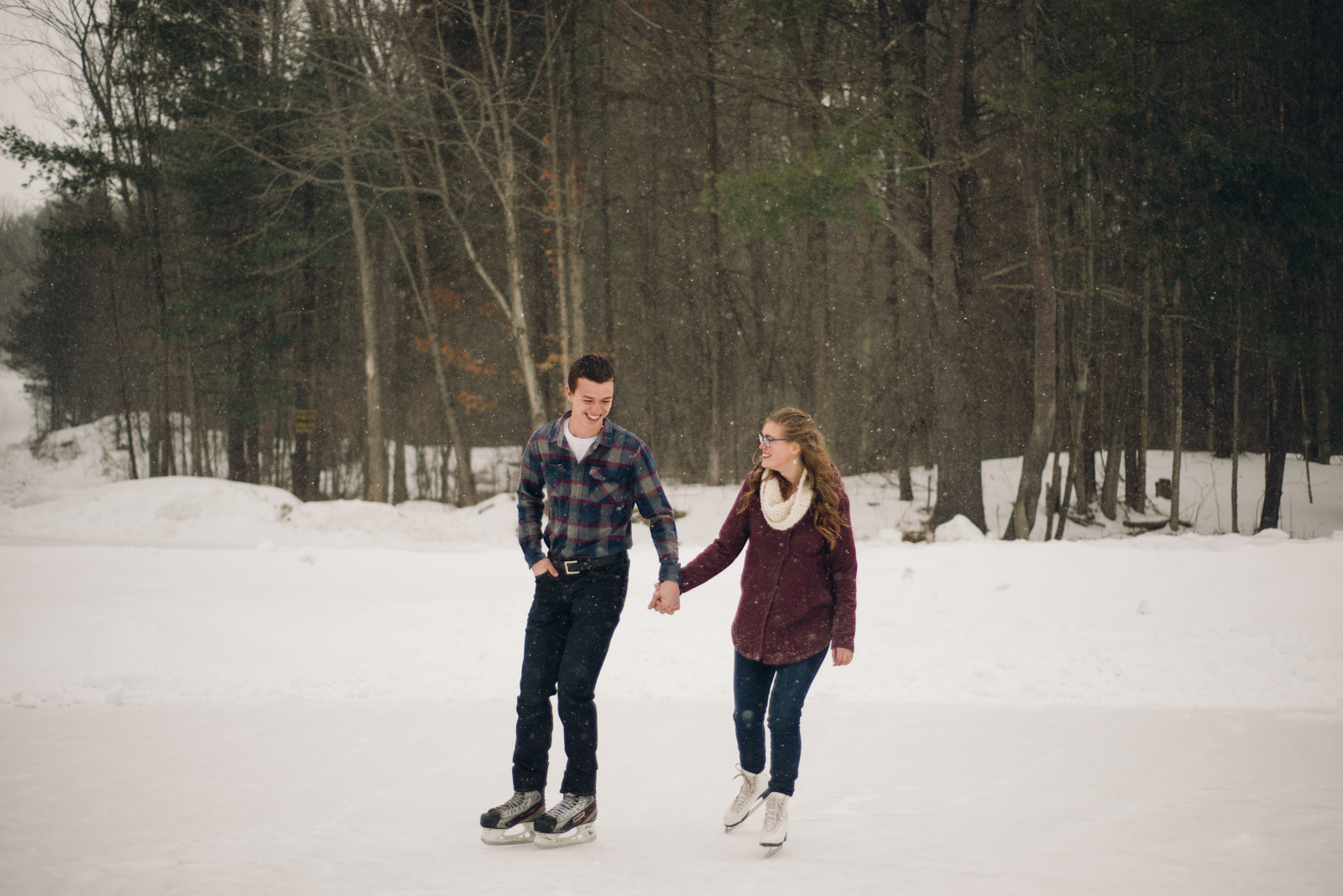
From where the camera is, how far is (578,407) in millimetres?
4281

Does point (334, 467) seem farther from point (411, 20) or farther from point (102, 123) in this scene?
point (411, 20)

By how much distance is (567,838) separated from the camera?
4.23 m

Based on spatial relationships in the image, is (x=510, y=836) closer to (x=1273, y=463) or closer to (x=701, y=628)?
(x=701, y=628)

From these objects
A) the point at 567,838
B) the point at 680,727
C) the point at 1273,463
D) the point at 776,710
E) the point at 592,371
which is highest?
the point at 592,371

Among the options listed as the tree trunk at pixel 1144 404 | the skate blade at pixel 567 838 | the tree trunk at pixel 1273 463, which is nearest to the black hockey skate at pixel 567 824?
the skate blade at pixel 567 838

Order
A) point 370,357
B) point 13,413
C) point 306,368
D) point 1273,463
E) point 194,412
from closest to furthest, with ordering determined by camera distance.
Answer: point 1273,463, point 370,357, point 306,368, point 194,412, point 13,413

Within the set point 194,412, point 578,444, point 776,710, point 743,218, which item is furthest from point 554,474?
point 194,412

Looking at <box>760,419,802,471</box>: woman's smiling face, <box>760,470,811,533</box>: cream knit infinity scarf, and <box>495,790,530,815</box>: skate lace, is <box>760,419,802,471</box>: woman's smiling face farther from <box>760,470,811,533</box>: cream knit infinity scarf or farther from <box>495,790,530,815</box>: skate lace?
<box>495,790,530,815</box>: skate lace

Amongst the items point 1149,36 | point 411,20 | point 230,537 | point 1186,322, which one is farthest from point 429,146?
point 1186,322

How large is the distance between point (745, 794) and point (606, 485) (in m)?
1.55

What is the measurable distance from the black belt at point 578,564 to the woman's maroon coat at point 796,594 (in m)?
0.49

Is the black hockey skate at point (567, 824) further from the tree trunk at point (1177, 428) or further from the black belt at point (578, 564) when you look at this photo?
the tree trunk at point (1177, 428)

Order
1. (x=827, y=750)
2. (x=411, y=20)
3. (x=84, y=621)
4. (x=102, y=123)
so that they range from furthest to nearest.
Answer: (x=102, y=123), (x=411, y=20), (x=84, y=621), (x=827, y=750)

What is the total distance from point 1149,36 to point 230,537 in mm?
16417
